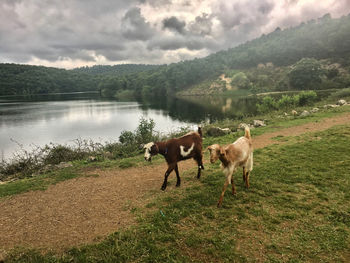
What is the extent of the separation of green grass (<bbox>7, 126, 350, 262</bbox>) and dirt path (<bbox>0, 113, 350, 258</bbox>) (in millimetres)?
408

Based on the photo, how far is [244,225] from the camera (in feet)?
14.7

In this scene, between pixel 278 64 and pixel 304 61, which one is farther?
pixel 278 64

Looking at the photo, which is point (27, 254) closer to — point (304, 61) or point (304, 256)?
point (304, 256)

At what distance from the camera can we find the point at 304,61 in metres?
55.2

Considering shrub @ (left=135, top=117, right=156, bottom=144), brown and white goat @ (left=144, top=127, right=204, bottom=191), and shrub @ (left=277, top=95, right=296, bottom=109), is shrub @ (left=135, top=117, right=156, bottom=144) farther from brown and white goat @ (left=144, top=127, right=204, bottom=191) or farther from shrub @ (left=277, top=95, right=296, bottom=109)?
shrub @ (left=277, top=95, right=296, bottom=109)

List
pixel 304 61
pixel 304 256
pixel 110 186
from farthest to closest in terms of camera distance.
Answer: pixel 304 61 < pixel 110 186 < pixel 304 256

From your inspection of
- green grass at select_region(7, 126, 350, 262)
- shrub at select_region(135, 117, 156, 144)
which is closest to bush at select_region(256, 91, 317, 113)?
shrub at select_region(135, 117, 156, 144)

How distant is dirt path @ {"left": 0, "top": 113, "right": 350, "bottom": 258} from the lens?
4547 mm

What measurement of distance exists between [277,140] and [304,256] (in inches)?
347

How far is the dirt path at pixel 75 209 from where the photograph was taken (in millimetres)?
4547

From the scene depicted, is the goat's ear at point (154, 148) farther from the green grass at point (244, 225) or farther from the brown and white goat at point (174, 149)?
the green grass at point (244, 225)

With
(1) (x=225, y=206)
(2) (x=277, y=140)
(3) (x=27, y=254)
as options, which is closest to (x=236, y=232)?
(1) (x=225, y=206)

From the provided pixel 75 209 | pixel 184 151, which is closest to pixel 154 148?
pixel 184 151

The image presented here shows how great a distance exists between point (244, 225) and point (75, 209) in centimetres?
457
